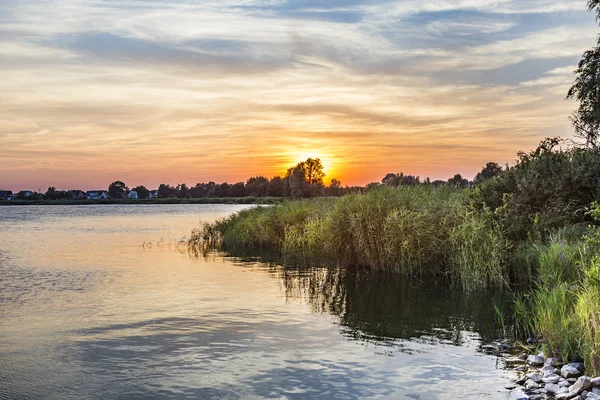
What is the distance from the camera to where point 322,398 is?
8.48m

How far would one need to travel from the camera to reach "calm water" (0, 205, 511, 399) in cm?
909

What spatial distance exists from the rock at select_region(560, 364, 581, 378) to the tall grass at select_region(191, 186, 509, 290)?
8598 mm

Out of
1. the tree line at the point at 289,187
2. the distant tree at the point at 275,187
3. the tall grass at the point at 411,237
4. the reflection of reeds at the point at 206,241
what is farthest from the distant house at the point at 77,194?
the tall grass at the point at 411,237

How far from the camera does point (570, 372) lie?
864cm

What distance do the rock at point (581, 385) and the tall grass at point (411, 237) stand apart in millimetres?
9379

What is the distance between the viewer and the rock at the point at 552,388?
26.9ft

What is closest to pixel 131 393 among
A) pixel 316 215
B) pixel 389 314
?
pixel 389 314

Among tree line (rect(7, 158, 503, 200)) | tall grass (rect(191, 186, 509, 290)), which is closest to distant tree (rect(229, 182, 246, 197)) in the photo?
tree line (rect(7, 158, 503, 200))

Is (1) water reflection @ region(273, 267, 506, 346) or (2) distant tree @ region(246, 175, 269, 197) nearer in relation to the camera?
(1) water reflection @ region(273, 267, 506, 346)

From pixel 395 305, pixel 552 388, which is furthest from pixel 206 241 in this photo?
pixel 552 388

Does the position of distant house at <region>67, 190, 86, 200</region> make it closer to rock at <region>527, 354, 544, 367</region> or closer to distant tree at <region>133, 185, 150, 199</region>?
distant tree at <region>133, 185, 150, 199</region>

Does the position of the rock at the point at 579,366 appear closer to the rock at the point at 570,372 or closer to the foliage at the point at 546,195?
the rock at the point at 570,372

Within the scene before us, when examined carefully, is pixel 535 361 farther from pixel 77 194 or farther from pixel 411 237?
pixel 77 194

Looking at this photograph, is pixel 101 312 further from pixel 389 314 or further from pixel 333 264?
pixel 333 264
